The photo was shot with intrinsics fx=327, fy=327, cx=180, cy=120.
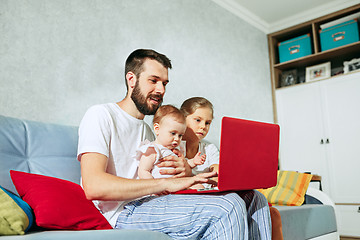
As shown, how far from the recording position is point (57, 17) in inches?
78.9

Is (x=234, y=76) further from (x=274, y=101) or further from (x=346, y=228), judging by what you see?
(x=346, y=228)

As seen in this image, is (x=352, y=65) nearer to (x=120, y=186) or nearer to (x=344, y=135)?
(x=344, y=135)

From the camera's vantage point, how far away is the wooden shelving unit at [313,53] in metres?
3.50

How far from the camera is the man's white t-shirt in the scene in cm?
126

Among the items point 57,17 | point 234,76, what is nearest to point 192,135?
point 57,17

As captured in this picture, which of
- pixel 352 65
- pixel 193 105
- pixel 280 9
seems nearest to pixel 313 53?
pixel 352 65

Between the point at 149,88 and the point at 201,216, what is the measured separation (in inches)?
28.5

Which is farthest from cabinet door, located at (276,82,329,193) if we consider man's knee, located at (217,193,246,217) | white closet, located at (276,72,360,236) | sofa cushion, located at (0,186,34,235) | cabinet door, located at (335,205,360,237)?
sofa cushion, located at (0,186,34,235)

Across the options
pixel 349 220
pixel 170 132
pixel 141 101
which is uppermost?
pixel 141 101

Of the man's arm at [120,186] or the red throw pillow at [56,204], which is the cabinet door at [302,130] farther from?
the red throw pillow at [56,204]

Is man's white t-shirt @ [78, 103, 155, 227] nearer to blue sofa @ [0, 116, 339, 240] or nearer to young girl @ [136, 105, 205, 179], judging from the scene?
young girl @ [136, 105, 205, 179]

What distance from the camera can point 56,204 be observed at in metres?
Result: 1.14

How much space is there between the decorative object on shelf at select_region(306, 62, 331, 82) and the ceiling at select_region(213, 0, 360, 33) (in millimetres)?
552

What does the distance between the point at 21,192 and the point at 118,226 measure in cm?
38
